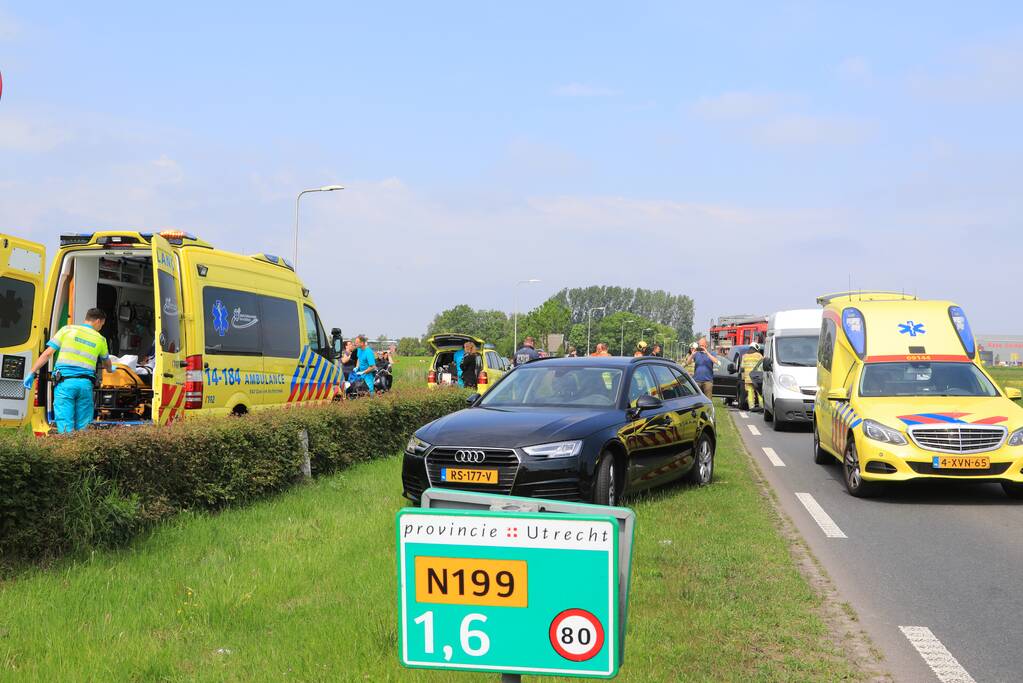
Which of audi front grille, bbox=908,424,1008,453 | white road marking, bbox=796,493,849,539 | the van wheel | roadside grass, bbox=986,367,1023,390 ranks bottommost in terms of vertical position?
roadside grass, bbox=986,367,1023,390

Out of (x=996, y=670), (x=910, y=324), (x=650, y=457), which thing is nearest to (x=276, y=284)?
(x=650, y=457)

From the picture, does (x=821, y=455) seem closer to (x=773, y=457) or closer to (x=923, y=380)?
(x=773, y=457)

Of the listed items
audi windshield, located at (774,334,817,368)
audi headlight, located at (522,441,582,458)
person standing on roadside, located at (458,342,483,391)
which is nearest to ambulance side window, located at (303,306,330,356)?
person standing on roadside, located at (458,342,483,391)

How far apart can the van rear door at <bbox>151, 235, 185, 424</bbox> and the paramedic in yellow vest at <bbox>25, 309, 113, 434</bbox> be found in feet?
1.91

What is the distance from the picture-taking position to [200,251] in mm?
11391

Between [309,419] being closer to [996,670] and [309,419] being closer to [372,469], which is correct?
[372,469]

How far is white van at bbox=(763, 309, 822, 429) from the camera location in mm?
19844

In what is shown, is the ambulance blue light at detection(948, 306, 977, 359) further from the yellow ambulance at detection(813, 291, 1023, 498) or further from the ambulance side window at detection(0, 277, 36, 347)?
the ambulance side window at detection(0, 277, 36, 347)

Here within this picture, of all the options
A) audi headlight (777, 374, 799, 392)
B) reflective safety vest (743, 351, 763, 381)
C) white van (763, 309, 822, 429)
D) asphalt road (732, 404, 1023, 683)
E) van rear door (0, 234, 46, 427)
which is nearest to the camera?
asphalt road (732, 404, 1023, 683)

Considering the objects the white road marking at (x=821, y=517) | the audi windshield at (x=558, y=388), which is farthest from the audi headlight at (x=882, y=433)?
the audi windshield at (x=558, y=388)

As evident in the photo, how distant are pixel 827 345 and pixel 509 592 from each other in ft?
41.2

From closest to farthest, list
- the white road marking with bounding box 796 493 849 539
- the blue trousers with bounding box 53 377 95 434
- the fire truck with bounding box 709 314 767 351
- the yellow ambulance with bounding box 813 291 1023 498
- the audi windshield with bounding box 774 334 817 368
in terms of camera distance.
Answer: the white road marking with bounding box 796 493 849 539
the blue trousers with bounding box 53 377 95 434
the yellow ambulance with bounding box 813 291 1023 498
the audi windshield with bounding box 774 334 817 368
the fire truck with bounding box 709 314 767 351

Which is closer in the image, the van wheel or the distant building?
the van wheel

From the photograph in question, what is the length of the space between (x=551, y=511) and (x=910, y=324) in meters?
11.0
